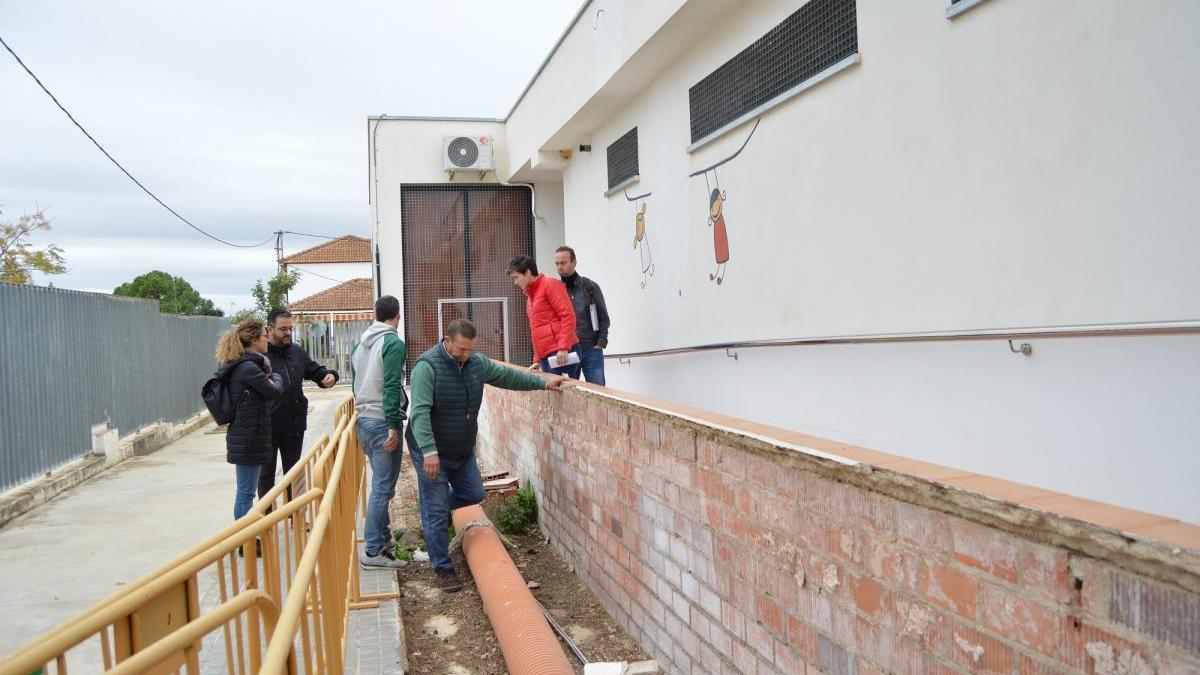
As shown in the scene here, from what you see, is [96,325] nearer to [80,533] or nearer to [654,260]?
[80,533]

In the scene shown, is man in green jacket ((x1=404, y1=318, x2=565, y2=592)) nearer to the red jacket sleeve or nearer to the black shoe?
the black shoe

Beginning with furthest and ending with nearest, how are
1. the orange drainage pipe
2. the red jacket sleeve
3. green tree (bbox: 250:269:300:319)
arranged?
green tree (bbox: 250:269:300:319) → the red jacket sleeve → the orange drainage pipe

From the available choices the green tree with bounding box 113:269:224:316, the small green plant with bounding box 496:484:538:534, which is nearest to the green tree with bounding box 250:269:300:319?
the green tree with bounding box 113:269:224:316

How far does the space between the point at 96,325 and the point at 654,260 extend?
819cm

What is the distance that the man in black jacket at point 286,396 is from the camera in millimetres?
6926

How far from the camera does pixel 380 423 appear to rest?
6.41m

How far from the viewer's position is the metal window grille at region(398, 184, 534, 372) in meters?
15.2

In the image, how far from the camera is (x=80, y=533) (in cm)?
795

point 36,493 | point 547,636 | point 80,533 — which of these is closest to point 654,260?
point 547,636

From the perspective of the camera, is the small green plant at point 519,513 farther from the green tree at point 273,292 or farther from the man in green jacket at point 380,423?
the green tree at point 273,292

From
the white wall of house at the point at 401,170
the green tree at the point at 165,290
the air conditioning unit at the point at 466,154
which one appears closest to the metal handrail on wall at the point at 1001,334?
the air conditioning unit at the point at 466,154

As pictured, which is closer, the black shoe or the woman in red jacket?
the black shoe

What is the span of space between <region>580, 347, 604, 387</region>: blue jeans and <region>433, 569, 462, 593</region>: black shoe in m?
2.49

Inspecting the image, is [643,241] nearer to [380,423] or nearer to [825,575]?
[380,423]
